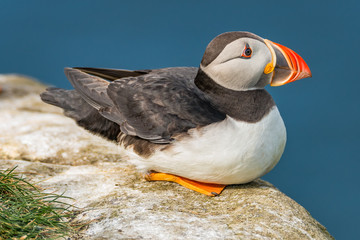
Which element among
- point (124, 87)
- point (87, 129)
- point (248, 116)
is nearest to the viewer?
point (248, 116)

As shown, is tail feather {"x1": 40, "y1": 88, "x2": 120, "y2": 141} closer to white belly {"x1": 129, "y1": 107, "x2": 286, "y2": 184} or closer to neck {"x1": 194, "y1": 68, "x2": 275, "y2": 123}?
white belly {"x1": 129, "y1": 107, "x2": 286, "y2": 184}

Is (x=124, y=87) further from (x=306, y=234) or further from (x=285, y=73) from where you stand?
(x=306, y=234)

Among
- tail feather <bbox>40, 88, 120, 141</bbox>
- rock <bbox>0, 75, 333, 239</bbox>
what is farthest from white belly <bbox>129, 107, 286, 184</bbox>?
tail feather <bbox>40, 88, 120, 141</bbox>

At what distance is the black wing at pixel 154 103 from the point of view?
4.71 m

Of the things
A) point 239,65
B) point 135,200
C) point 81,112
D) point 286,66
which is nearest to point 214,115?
point 239,65

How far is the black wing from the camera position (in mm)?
4715

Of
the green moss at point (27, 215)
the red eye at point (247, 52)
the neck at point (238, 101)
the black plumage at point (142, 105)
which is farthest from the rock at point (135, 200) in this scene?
the red eye at point (247, 52)

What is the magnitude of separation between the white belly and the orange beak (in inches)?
14.1

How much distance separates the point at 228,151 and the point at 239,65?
900 millimetres

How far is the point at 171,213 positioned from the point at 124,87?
5.30 feet

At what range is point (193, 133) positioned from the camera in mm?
4660

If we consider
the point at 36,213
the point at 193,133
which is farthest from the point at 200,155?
the point at 36,213

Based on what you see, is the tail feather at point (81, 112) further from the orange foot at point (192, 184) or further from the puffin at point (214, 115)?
the orange foot at point (192, 184)

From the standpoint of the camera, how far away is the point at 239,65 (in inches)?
182
